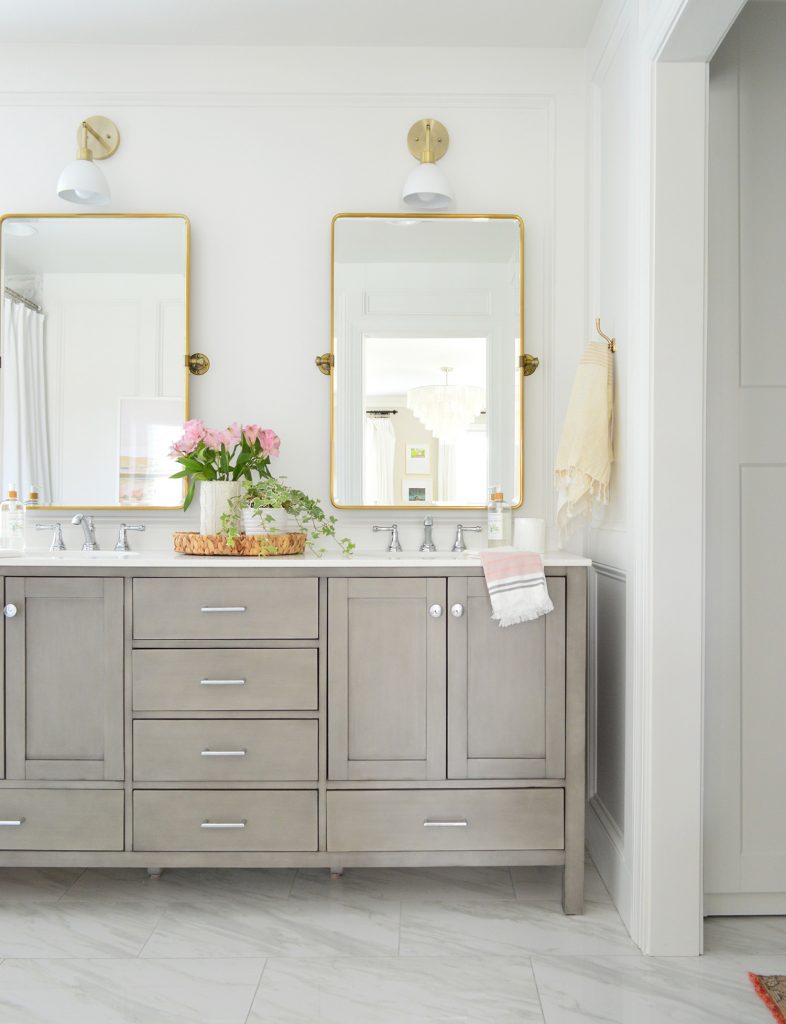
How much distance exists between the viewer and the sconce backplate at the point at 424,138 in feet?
8.21

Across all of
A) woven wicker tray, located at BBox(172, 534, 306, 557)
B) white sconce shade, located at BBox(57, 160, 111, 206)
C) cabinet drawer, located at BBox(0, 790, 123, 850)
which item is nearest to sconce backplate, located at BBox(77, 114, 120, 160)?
white sconce shade, located at BBox(57, 160, 111, 206)

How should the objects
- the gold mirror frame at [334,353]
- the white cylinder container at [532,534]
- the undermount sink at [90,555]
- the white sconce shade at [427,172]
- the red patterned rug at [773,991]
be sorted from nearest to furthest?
the red patterned rug at [773,991] < the undermount sink at [90,555] < the white cylinder container at [532,534] < the white sconce shade at [427,172] < the gold mirror frame at [334,353]

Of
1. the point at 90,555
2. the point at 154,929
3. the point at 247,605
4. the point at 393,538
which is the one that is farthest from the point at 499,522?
the point at 154,929

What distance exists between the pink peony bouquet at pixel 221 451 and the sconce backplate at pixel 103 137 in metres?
0.93

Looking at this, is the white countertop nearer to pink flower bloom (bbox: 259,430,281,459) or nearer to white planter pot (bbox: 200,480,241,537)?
white planter pot (bbox: 200,480,241,537)

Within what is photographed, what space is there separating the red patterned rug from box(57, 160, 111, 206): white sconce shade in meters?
2.68

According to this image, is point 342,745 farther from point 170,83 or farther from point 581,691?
point 170,83

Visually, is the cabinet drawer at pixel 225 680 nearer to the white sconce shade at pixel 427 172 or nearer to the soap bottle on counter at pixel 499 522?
the soap bottle on counter at pixel 499 522

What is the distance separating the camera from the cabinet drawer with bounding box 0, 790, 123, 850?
80.5 inches

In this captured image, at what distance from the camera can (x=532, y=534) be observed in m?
2.29

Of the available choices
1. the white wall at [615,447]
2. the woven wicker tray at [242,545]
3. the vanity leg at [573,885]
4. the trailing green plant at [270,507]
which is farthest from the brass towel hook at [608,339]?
the vanity leg at [573,885]

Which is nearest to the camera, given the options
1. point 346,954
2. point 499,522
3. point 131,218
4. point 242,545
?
point 346,954

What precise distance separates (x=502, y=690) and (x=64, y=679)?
113cm

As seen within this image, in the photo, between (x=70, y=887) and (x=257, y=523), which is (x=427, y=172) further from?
(x=70, y=887)
